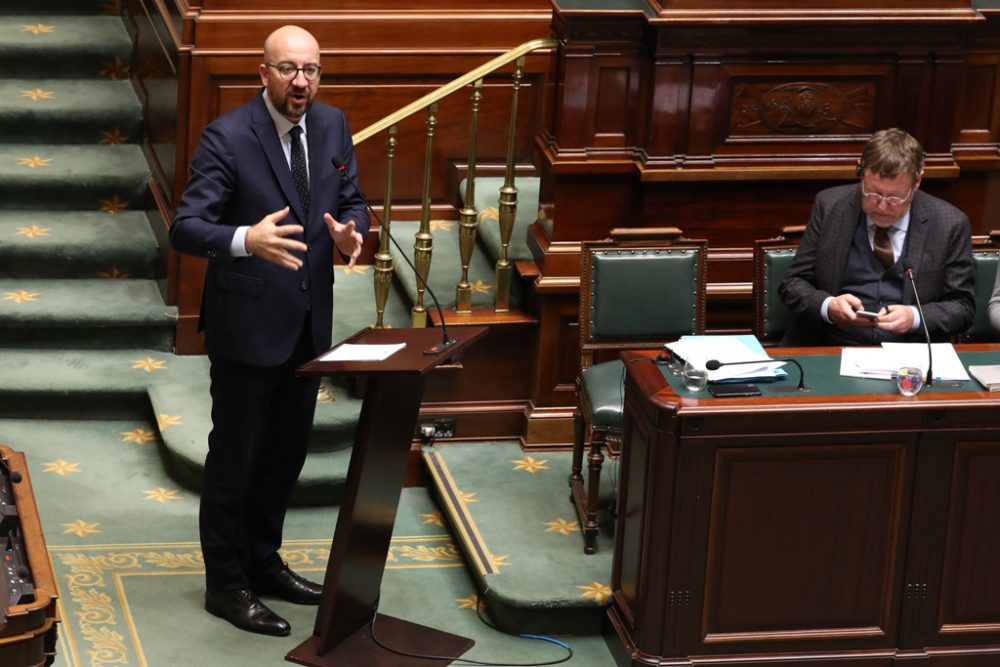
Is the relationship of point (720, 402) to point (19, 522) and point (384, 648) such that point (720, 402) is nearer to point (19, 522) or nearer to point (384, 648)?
point (384, 648)

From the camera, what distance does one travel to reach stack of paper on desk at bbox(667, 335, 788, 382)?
4.71 meters

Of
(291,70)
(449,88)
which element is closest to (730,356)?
(291,70)

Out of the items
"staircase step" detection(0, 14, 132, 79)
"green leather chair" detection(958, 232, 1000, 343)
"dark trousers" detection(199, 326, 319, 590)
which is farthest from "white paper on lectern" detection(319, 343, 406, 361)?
"staircase step" detection(0, 14, 132, 79)

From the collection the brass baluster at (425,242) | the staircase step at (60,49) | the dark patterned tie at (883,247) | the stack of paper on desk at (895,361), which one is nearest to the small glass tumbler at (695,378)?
the stack of paper on desk at (895,361)

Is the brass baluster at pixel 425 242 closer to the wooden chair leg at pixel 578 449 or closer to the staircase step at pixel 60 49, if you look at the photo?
the wooden chair leg at pixel 578 449

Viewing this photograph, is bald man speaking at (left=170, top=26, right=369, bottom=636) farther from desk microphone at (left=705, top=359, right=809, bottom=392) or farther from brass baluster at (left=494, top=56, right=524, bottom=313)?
brass baluster at (left=494, top=56, right=524, bottom=313)

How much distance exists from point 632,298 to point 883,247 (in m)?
0.84

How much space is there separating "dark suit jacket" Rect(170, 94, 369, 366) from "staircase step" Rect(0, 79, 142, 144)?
2.81 meters

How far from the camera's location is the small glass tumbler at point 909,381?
467 cm

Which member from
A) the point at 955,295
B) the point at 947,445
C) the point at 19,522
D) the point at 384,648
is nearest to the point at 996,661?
the point at 947,445

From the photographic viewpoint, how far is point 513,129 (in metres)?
6.02

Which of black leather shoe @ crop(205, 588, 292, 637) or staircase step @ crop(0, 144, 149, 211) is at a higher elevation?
staircase step @ crop(0, 144, 149, 211)

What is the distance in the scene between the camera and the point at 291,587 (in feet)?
16.9

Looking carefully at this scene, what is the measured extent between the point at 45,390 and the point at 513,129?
6.62 feet
